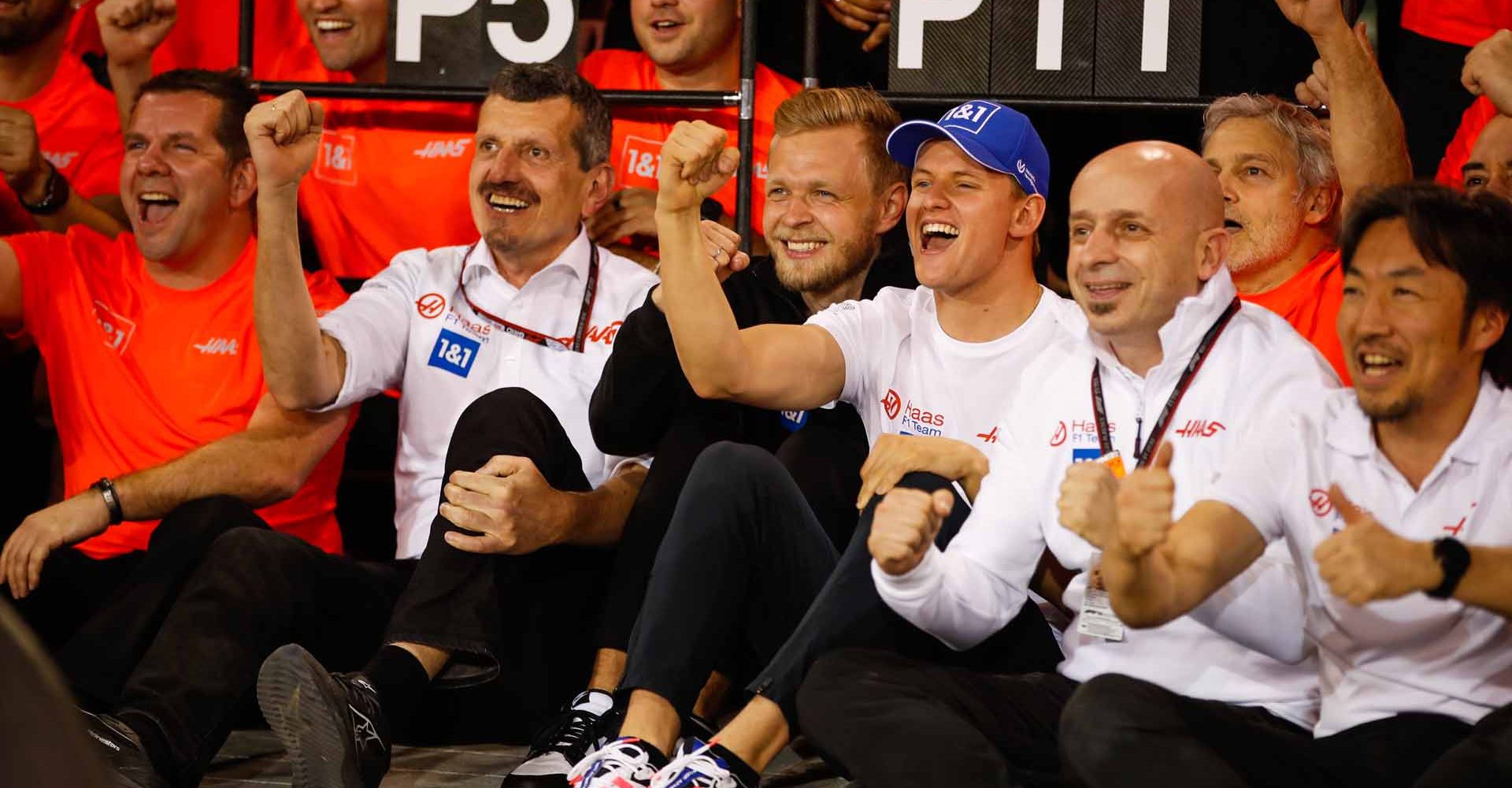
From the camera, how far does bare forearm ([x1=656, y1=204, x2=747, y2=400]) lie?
265 centimetres

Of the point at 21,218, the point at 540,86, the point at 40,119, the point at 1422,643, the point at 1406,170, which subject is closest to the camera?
the point at 1422,643

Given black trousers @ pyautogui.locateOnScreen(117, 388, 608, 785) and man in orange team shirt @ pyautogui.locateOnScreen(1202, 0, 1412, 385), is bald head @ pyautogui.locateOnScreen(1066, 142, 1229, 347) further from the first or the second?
black trousers @ pyautogui.locateOnScreen(117, 388, 608, 785)

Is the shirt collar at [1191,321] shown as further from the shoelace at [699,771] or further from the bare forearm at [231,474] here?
the bare forearm at [231,474]

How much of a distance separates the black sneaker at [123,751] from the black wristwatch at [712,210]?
1656 mm

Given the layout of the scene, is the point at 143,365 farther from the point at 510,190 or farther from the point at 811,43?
the point at 811,43

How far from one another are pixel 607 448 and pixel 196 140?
1.21 m

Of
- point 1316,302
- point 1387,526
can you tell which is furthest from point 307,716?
point 1316,302

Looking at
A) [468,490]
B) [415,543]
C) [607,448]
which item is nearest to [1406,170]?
[607,448]

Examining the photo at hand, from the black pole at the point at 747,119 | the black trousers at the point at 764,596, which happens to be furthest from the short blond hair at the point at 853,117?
the black trousers at the point at 764,596

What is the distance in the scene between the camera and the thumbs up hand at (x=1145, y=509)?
1954 mm

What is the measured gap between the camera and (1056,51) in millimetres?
3291

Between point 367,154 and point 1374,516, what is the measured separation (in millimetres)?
2597

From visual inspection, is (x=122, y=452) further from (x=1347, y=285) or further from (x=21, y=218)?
(x=1347, y=285)

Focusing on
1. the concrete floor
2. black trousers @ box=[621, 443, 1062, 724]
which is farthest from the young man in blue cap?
the concrete floor
